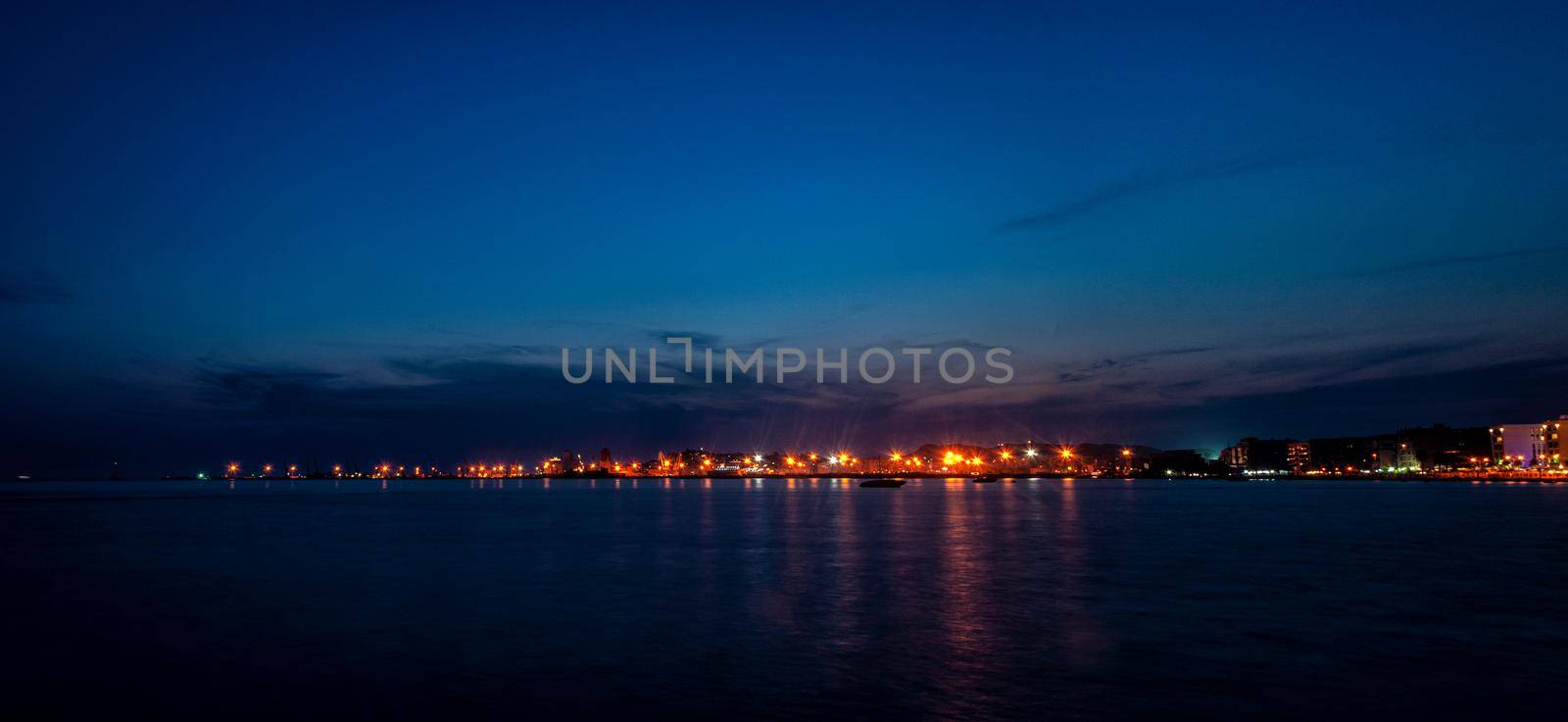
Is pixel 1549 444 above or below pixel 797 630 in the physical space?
above

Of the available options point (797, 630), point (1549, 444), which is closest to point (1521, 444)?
point (1549, 444)

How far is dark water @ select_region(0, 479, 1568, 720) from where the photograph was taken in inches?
521

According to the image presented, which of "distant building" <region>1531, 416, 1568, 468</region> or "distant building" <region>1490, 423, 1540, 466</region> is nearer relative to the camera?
"distant building" <region>1531, 416, 1568, 468</region>

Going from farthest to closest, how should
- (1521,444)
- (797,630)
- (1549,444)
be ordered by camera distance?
1. (1521,444)
2. (1549,444)
3. (797,630)

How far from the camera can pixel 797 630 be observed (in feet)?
61.6

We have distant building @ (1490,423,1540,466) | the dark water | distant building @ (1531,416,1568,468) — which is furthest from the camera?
distant building @ (1490,423,1540,466)

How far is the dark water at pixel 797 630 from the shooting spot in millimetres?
13234

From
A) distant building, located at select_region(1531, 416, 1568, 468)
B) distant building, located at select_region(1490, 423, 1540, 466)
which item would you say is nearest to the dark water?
distant building, located at select_region(1531, 416, 1568, 468)

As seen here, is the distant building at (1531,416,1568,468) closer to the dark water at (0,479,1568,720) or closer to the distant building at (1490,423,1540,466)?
the distant building at (1490,423,1540,466)

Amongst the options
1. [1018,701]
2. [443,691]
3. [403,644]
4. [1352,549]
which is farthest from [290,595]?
[1352,549]

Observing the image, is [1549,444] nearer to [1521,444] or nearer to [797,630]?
[1521,444]

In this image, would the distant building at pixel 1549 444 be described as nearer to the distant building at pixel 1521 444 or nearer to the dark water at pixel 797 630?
the distant building at pixel 1521 444

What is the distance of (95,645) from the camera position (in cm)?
1738

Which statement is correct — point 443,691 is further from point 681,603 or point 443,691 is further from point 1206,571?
point 1206,571
